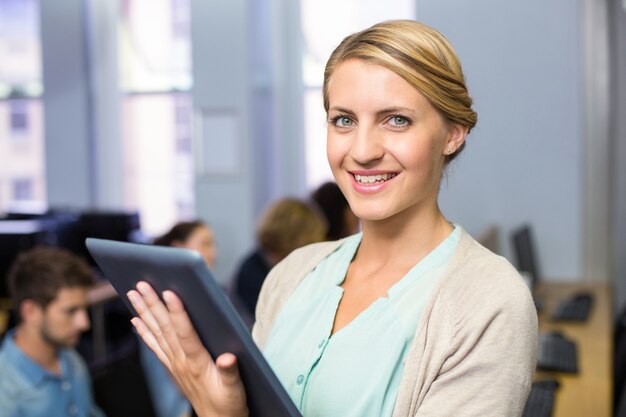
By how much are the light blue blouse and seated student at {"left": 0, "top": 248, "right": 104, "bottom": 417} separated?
1562 mm

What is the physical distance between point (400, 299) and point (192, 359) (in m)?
0.26

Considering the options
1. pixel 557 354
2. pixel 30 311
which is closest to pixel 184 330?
pixel 30 311

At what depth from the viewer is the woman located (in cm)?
100

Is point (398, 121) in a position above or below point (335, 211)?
above

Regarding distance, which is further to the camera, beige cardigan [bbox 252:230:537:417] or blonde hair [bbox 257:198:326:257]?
blonde hair [bbox 257:198:326:257]

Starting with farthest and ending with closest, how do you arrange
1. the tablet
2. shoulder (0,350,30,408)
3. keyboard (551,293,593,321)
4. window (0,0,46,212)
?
1. window (0,0,46,212)
2. keyboard (551,293,593,321)
3. shoulder (0,350,30,408)
4. the tablet

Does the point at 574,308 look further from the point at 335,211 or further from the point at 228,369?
the point at 228,369

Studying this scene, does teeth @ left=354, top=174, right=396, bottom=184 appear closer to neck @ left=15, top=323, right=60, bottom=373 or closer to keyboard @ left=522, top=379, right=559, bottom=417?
keyboard @ left=522, top=379, right=559, bottom=417

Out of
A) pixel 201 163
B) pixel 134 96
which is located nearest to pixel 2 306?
pixel 201 163

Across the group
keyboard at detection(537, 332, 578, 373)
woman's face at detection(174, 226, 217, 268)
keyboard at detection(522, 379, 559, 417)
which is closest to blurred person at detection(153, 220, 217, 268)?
woman's face at detection(174, 226, 217, 268)

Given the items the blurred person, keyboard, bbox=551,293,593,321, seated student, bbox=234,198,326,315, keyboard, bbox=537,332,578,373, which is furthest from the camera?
keyboard, bbox=551,293,593,321

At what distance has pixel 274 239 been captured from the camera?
3867mm

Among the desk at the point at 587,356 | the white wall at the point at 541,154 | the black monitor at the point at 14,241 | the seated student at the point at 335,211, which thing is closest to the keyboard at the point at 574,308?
the desk at the point at 587,356

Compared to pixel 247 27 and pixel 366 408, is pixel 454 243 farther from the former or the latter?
pixel 247 27
